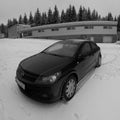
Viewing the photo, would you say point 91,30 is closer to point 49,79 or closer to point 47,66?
point 47,66

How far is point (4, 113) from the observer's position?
8.18 ft

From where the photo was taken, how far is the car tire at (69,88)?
9.18ft

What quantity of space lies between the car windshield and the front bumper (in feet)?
4.08

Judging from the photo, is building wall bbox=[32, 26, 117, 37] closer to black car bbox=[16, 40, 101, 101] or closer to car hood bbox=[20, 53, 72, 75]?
black car bbox=[16, 40, 101, 101]

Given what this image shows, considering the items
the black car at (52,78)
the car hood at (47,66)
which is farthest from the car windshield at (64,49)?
the car hood at (47,66)

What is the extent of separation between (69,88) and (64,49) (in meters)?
1.52

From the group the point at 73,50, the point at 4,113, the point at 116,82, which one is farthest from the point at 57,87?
the point at 116,82

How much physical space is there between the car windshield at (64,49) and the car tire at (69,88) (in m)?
0.79

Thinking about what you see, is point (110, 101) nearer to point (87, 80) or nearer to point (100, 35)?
point (87, 80)

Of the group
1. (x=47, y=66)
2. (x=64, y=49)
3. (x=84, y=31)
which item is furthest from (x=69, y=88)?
(x=84, y=31)

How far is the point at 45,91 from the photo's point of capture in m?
2.50

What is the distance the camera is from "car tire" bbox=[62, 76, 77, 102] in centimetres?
280

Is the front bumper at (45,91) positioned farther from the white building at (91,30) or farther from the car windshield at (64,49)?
the white building at (91,30)

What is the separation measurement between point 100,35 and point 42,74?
2666 centimetres
